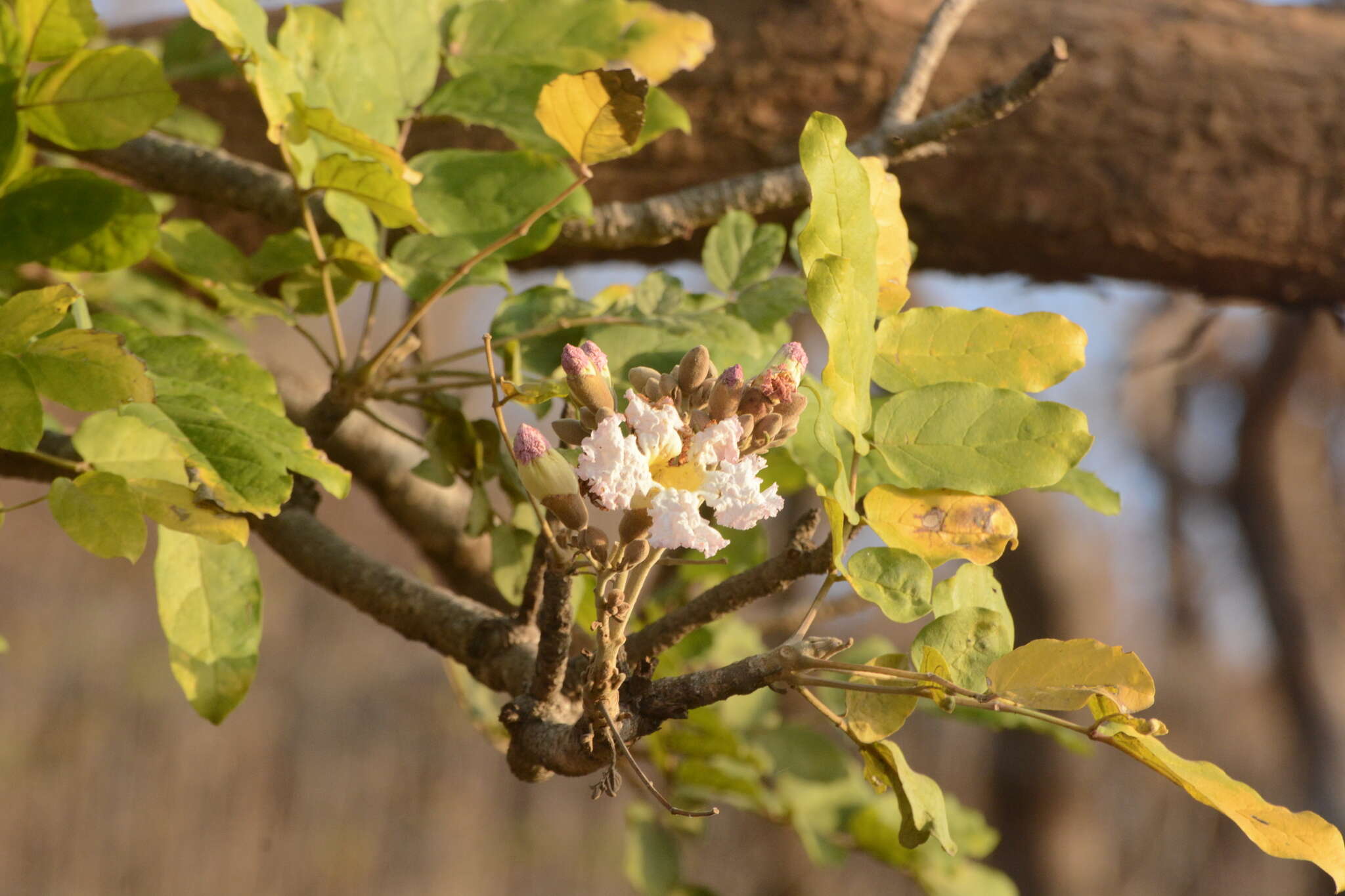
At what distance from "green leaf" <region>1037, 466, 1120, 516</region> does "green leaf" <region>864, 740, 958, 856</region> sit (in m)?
0.16

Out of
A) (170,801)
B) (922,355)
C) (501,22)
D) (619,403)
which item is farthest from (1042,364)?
(170,801)

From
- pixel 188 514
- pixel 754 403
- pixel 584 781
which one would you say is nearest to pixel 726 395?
pixel 754 403

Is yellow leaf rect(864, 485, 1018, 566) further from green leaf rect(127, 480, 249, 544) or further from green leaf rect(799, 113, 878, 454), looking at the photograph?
green leaf rect(127, 480, 249, 544)

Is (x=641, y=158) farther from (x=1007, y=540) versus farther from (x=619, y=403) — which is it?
(x=1007, y=540)

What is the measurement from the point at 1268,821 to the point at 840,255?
8.5 inches

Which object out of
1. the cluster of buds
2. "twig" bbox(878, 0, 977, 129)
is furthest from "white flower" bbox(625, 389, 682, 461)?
"twig" bbox(878, 0, 977, 129)

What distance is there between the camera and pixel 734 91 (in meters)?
1.04

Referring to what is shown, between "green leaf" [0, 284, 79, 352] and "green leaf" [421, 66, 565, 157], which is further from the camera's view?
"green leaf" [421, 66, 565, 157]

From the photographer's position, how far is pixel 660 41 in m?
0.61

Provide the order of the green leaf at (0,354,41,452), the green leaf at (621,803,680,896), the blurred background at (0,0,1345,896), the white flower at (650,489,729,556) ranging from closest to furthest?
the white flower at (650,489,729,556)
the green leaf at (0,354,41,452)
the green leaf at (621,803,680,896)
the blurred background at (0,0,1345,896)

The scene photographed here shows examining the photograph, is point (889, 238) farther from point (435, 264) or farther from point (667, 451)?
point (435, 264)

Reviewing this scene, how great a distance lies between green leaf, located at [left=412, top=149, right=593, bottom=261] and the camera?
0.53m

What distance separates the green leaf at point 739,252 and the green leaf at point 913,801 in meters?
0.29

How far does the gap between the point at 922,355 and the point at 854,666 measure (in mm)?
126
